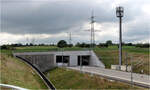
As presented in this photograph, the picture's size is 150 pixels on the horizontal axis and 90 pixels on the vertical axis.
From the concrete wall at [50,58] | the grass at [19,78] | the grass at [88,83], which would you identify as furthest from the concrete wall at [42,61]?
the grass at [19,78]

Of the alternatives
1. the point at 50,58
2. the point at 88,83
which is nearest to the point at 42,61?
the point at 50,58

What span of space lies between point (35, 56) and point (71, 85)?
32490 mm

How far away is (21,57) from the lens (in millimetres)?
75000

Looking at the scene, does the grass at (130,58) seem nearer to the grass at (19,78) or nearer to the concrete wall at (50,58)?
the concrete wall at (50,58)

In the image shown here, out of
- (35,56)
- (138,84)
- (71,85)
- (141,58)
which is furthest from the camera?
(35,56)

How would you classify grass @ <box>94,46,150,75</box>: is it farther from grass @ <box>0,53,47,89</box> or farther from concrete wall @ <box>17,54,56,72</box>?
grass @ <box>0,53,47,89</box>

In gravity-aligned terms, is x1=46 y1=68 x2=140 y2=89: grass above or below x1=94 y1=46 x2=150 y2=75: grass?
below

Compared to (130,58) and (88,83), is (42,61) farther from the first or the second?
(88,83)

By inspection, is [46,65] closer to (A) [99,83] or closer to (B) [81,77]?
(B) [81,77]

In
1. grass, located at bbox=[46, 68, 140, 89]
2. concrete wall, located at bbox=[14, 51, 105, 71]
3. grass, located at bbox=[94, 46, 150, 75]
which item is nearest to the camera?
grass, located at bbox=[46, 68, 140, 89]

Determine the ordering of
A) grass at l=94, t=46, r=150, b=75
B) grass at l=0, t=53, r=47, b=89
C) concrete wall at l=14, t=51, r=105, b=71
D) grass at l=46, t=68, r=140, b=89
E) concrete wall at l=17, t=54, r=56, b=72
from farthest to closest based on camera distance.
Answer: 1. concrete wall at l=14, t=51, r=105, b=71
2. concrete wall at l=17, t=54, r=56, b=72
3. grass at l=94, t=46, r=150, b=75
4. grass at l=46, t=68, r=140, b=89
5. grass at l=0, t=53, r=47, b=89

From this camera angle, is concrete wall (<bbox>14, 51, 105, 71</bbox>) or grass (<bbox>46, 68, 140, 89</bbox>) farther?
concrete wall (<bbox>14, 51, 105, 71</bbox>)

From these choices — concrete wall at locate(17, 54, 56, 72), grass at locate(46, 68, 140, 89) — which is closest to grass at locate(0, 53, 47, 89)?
grass at locate(46, 68, 140, 89)

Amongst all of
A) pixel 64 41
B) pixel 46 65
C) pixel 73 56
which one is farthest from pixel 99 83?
pixel 64 41
